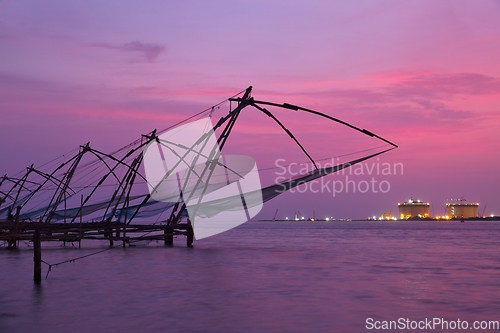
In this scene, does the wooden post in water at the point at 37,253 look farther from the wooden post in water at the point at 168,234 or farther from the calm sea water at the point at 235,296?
the wooden post in water at the point at 168,234

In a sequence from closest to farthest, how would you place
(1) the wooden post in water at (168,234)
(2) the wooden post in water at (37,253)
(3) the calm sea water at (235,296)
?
(3) the calm sea water at (235,296) < (2) the wooden post in water at (37,253) < (1) the wooden post in water at (168,234)

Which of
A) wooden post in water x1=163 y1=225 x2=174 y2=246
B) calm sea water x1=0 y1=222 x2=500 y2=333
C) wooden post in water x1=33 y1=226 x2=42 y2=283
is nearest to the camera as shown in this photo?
calm sea water x1=0 y1=222 x2=500 y2=333

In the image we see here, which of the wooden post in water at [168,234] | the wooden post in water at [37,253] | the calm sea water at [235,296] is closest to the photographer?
the calm sea water at [235,296]

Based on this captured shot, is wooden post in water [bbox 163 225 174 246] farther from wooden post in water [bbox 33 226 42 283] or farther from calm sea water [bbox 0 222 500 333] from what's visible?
wooden post in water [bbox 33 226 42 283]

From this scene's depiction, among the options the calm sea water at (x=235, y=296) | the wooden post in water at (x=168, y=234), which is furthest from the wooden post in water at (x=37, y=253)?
the wooden post in water at (x=168, y=234)

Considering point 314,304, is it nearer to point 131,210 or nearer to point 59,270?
point 59,270

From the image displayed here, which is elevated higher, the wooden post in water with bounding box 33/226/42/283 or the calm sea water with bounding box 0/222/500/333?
the wooden post in water with bounding box 33/226/42/283

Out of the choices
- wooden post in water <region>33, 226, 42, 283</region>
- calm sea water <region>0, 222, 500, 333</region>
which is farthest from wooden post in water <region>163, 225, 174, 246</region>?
wooden post in water <region>33, 226, 42, 283</region>

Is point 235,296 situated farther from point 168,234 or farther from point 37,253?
point 168,234

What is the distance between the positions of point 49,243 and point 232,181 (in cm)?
1814

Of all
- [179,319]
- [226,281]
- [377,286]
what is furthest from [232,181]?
[179,319]

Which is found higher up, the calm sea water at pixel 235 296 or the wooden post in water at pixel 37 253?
the wooden post in water at pixel 37 253

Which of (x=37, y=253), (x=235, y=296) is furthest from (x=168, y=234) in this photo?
(x=235, y=296)

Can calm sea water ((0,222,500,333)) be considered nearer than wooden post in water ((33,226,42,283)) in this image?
Yes
